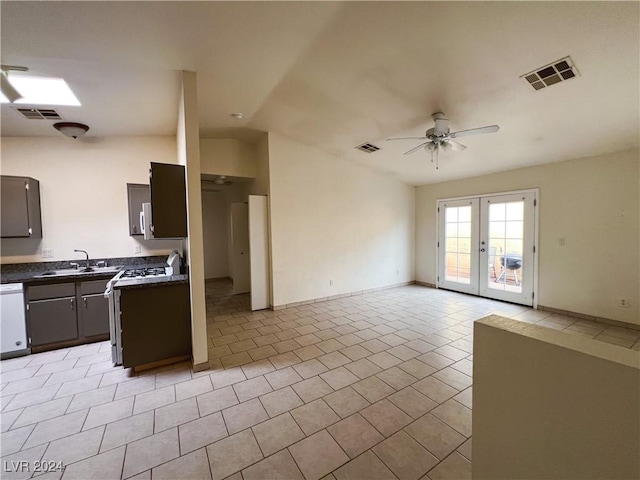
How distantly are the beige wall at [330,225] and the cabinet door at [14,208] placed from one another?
10.6ft

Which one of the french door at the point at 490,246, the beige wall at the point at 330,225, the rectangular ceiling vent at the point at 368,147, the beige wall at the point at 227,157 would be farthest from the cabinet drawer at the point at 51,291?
the french door at the point at 490,246

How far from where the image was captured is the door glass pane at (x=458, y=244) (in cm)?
578

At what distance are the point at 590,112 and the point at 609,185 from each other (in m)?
1.58

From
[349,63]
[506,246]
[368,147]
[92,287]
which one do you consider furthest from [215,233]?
[506,246]

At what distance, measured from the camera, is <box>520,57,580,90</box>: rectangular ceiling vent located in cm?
243

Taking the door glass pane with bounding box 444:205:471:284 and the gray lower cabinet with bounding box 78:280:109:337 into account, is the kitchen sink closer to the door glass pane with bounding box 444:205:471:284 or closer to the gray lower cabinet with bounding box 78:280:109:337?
the gray lower cabinet with bounding box 78:280:109:337

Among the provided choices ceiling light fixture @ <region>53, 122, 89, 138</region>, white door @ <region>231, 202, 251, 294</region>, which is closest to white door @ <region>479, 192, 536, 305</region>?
white door @ <region>231, 202, 251, 294</region>

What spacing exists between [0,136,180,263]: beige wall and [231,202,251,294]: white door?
169 centimetres

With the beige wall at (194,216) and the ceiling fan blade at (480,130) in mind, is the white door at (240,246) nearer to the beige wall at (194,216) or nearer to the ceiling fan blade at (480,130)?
the beige wall at (194,216)

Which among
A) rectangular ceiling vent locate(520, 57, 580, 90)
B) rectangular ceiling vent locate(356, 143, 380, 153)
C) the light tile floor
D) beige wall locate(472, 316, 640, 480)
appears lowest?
the light tile floor

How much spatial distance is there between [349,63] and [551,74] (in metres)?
1.94

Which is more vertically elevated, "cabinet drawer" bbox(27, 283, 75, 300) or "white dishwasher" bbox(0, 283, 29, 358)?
"cabinet drawer" bbox(27, 283, 75, 300)

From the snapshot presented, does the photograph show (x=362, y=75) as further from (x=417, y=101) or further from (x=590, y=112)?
(x=590, y=112)

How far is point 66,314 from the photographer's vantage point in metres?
3.31
